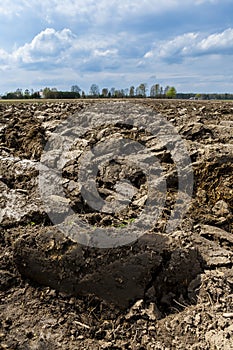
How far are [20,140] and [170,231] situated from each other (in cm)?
379

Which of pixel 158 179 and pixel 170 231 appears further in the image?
pixel 158 179

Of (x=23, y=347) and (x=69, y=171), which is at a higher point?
(x=69, y=171)

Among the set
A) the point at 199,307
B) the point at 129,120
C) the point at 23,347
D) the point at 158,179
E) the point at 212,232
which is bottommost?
the point at 23,347

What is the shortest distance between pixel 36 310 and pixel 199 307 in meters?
1.22

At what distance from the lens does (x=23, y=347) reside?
234cm

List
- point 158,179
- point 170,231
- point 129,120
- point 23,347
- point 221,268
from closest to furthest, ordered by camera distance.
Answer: point 23,347, point 221,268, point 170,231, point 158,179, point 129,120

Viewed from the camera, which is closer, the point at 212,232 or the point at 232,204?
the point at 212,232

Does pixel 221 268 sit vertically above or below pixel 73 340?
above

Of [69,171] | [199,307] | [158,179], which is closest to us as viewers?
[199,307]

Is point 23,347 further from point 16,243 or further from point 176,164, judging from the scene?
point 176,164

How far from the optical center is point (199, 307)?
8.25 ft

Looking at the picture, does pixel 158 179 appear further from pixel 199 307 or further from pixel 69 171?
pixel 199 307

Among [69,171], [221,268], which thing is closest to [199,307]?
[221,268]

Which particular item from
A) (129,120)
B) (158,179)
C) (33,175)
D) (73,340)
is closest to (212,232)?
(158,179)
